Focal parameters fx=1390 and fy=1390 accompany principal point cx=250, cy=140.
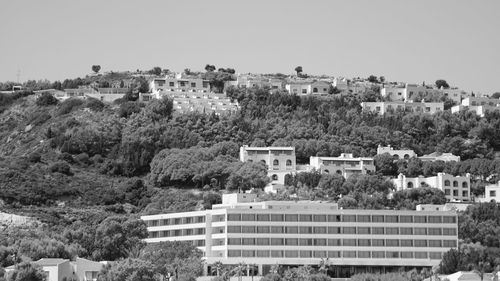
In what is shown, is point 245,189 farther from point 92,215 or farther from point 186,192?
point 92,215

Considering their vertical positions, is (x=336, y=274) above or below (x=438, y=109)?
below

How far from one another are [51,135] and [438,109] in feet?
178

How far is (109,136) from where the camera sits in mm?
180125

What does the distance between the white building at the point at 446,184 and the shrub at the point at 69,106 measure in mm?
53660

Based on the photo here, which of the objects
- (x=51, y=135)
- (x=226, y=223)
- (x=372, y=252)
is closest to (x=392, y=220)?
(x=372, y=252)

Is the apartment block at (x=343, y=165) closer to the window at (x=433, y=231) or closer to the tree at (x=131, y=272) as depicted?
the window at (x=433, y=231)

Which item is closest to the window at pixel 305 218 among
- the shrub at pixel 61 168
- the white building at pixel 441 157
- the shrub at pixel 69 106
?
the white building at pixel 441 157

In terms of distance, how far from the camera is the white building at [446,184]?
157 meters

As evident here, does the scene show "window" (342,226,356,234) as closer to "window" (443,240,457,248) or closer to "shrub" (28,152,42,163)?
"window" (443,240,457,248)

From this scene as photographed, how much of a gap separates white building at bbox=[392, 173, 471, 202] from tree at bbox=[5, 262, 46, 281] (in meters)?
57.4

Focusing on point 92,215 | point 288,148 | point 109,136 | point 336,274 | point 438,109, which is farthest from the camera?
point 438,109

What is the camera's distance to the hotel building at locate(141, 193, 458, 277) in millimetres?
129750

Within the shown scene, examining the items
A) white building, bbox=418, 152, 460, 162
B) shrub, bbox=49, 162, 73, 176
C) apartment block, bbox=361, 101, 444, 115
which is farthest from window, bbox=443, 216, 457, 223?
apartment block, bbox=361, 101, 444, 115

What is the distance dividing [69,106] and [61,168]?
26391 millimetres
